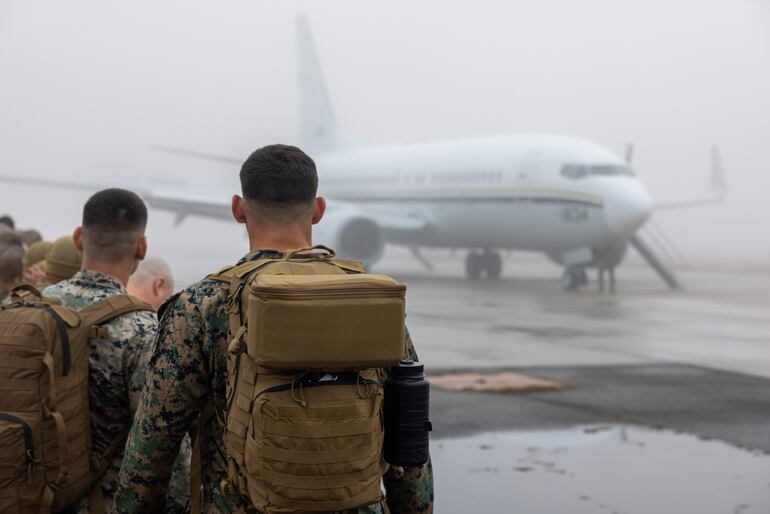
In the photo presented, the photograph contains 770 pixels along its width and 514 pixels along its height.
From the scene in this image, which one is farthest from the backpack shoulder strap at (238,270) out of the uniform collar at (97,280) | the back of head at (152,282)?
the back of head at (152,282)

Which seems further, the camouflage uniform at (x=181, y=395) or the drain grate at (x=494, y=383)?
the drain grate at (x=494, y=383)

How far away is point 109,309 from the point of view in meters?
2.73

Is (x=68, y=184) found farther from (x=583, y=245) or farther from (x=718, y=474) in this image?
(x=718, y=474)

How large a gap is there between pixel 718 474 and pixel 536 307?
10.9 metres

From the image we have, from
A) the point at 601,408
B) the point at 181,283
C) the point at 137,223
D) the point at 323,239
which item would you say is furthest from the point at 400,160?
the point at 137,223

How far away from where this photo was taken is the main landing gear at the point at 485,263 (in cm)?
2497

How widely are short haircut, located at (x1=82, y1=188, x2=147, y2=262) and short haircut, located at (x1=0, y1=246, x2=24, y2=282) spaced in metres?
2.04

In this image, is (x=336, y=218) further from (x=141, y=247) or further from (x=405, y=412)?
(x=405, y=412)

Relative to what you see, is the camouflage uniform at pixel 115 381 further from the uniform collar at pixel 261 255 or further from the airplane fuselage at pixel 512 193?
the airplane fuselage at pixel 512 193

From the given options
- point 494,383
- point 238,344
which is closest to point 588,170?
point 494,383

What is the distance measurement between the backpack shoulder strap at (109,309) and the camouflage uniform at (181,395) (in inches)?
16.8

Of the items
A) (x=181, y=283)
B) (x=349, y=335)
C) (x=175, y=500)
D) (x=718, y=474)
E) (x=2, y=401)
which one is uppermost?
(x=349, y=335)

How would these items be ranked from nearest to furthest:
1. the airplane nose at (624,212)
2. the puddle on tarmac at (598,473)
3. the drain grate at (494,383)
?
1. the puddle on tarmac at (598,473)
2. the drain grate at (494,383)
3. the airplane nose at (624,212)

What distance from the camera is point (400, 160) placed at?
25.1m
